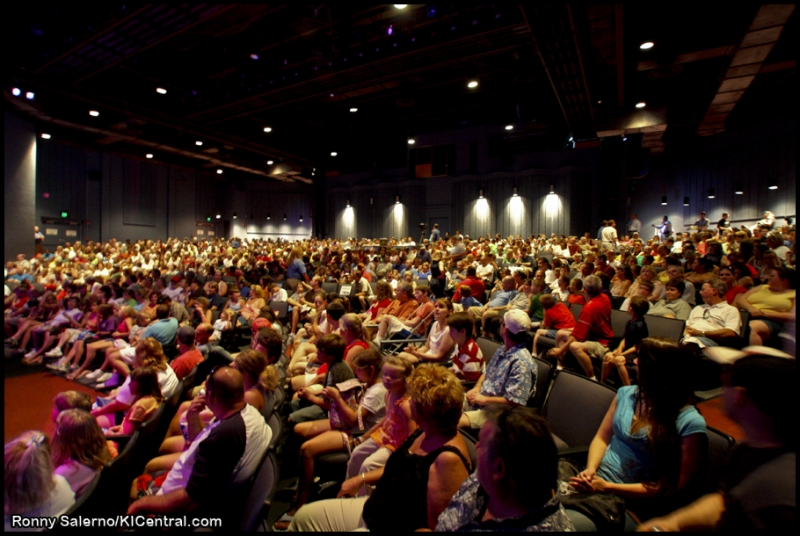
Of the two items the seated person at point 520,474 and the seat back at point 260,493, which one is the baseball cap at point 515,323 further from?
the seat back at point 260,493

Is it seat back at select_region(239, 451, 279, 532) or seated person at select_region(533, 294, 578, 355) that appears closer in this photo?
seat back at select_region(239, 451, 279, 532)

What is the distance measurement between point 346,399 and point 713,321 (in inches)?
151

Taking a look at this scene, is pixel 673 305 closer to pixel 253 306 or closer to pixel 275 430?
pixel 275 430

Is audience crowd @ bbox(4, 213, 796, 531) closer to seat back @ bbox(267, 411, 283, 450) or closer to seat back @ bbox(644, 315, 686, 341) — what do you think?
seat back @ bbox(267, 411, 283, 450)

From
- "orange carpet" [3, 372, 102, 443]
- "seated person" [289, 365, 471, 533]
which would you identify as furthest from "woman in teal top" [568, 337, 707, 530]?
"orange carpet" [3, 372, 102, 443]

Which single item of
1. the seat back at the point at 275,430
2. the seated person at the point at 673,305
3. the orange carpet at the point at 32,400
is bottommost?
the orange carpet at the point at 32,400

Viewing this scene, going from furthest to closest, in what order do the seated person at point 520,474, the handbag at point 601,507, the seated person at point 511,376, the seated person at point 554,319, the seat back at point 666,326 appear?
the seated person at point 554,319
the seat back at point 666,326
the seated person at point 511,376
the handbag at point 601,507
the seated person at point 520,474

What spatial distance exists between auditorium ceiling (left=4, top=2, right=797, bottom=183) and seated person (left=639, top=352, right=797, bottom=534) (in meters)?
7.30

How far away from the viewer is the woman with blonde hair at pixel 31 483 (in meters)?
1.67

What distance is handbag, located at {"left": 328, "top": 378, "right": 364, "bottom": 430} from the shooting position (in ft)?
8.79

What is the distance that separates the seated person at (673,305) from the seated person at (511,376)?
2675mm

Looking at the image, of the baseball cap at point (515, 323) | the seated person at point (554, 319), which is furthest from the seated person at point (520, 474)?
the seated person at point (554, 319)

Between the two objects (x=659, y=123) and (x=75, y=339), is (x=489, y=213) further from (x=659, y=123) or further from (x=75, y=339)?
(x=75, y=339)

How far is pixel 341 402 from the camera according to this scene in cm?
264
